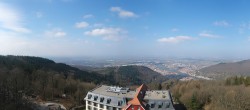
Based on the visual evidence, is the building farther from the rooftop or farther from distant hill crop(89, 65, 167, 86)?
distant hill crop(89, 65, 167, 86)

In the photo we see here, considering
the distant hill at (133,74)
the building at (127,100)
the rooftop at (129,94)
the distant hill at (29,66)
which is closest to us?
the building at (127,100)

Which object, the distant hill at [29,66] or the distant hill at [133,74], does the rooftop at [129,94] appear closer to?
the distant hill at [29,66]

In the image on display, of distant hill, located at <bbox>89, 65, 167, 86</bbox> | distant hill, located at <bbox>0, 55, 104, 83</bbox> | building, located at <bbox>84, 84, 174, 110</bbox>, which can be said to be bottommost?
distant hill, located at <bbox>89, 65, 167, 86</bbox>

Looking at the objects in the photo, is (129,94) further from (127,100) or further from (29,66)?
(29,66)

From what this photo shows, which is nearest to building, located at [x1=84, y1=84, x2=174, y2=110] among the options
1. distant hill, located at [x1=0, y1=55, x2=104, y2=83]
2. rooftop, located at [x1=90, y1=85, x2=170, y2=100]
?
rooftop, located at [x1=90, y1=85, x2=170, y2=100]

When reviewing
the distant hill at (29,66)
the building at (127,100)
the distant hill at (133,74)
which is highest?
the distant hill at (29,66)

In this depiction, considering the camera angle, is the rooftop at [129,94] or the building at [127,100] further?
the rooftop at [129,94]

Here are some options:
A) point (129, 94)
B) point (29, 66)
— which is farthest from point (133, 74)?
point (129, 94)

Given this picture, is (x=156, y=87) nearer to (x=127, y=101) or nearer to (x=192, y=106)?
(x=192, y=106)

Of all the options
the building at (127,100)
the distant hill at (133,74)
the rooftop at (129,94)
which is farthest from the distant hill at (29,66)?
the rooftop at (129,94)
